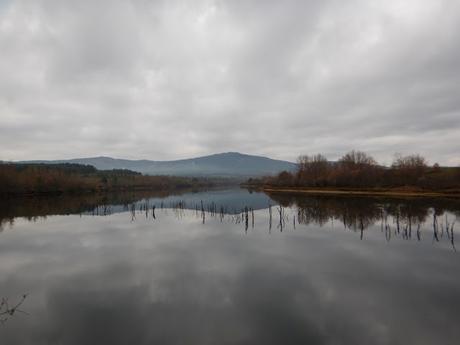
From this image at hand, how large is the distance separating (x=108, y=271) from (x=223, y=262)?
5455 mm

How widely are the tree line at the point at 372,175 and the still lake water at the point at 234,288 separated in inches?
1674

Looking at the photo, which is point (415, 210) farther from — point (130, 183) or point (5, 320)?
point (130, 183)

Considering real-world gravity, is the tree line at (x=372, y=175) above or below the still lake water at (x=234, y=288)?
above

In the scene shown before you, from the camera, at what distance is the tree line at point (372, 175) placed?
5687 centimetres

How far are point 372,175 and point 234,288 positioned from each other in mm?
65175

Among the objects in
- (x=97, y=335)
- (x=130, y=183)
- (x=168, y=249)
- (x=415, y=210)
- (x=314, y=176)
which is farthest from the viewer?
(x=130, y=183)

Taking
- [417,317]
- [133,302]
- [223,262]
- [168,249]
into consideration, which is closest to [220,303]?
[133,302]

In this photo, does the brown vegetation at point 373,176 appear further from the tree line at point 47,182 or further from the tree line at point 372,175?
the tree line at point 47,182

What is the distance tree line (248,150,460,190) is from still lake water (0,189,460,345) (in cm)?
4252

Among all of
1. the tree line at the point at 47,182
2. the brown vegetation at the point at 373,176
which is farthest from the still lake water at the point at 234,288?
the tree line at the point at 47,182

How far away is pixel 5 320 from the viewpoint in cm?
860

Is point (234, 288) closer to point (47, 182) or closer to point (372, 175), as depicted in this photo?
point (372, 175)

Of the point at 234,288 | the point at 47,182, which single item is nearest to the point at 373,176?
the point at 234,288

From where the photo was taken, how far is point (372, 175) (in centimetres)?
6675
